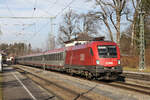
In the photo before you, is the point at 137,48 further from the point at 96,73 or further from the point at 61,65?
the point at 96,73

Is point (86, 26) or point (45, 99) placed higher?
point (86, 26)

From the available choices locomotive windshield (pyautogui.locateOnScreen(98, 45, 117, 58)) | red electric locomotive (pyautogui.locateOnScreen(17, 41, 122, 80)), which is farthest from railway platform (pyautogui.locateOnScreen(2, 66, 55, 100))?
locomotive windshield (pyautogui.locateOnScreen(98, 45, 117, 58))

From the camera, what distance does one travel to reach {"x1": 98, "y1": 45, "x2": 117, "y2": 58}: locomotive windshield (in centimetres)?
1664

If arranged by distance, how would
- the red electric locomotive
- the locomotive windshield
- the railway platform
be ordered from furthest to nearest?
the locomotive windshield
the red electric locomotive
the railway platform

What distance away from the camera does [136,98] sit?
10.1 meters

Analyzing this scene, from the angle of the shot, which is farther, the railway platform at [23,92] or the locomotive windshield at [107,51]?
the locomotive windshield at [107,51]

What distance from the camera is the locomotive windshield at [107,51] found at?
16641mm

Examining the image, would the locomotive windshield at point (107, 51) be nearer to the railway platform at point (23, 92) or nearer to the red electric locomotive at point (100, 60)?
the red electric locomotive at point (100, 60)

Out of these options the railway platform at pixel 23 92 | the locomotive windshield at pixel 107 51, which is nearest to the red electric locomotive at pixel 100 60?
the locomotive windshield at pixel 107 51

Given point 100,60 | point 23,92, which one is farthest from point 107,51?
point 23,92

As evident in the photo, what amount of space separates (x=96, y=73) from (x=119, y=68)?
1.80 metres

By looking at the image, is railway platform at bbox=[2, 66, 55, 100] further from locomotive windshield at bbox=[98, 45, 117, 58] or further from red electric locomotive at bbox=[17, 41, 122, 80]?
locomotive windshield at bbox=[98, 45, 117, 58]

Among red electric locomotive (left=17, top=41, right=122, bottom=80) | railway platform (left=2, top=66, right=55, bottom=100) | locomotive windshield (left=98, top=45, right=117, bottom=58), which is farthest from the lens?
locomotive windshield (left=98, top=45, right=117, bottom=58)

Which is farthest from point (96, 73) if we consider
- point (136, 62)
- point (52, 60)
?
point (136, 62)
